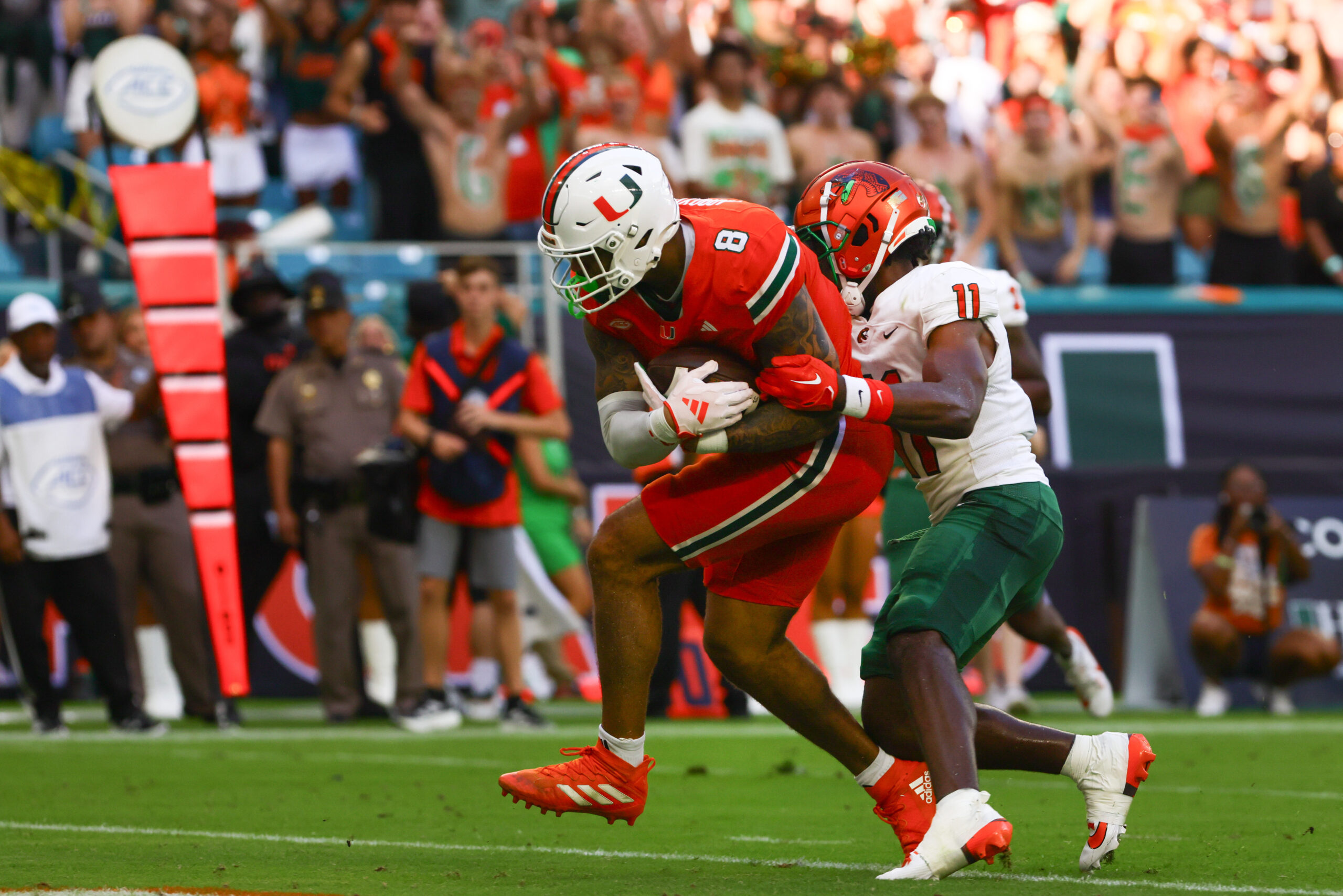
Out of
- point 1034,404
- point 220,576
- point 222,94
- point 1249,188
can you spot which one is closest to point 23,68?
point 222,94

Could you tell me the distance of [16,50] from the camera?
13289 millimetres

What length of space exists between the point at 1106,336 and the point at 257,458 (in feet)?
21.1

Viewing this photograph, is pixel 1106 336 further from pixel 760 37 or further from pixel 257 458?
pixel 257 458

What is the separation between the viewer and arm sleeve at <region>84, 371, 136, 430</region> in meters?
9.62

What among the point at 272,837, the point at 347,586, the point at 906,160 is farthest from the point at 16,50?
the point at 272,837

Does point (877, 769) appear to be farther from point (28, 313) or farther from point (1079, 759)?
point (28, 313)

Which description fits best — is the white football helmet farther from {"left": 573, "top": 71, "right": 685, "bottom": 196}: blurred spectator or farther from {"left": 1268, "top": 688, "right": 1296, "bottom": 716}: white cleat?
{"left": 573, "top": 71, "right": 685, "bottom": 196}: blurred spectator

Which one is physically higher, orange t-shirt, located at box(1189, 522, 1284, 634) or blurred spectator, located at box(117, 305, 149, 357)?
blurred spectator, located at box(117, 305, 149, 357)

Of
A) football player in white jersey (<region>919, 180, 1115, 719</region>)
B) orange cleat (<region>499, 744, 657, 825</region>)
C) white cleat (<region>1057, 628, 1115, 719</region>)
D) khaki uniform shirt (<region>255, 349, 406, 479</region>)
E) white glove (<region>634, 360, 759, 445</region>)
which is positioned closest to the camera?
white glove (<region>634, 360, 759, 445</region>)

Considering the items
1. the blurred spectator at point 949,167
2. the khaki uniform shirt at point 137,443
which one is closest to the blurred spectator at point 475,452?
the khaki uniform shirt at point 137,443

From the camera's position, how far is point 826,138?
13734 mm

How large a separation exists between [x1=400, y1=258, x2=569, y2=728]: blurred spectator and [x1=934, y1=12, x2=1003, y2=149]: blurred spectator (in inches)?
287

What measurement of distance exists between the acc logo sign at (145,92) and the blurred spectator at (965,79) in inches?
302

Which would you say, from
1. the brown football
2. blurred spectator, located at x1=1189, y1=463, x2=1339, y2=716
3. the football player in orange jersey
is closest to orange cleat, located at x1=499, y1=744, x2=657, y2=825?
the football player in orange jersey
